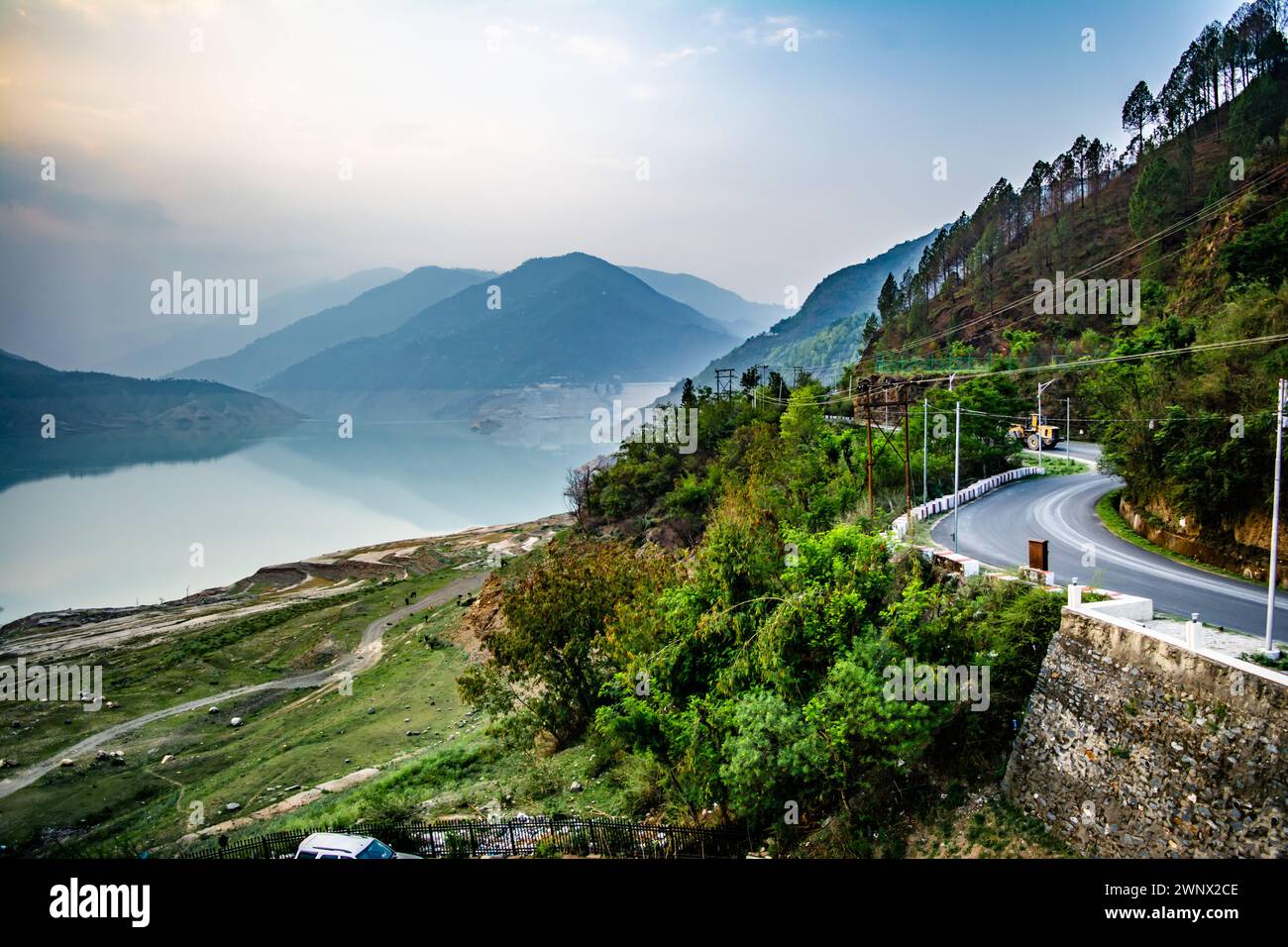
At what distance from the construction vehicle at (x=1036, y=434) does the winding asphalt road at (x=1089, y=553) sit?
485 inches

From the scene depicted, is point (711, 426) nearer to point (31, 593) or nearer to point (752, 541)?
point (752, 541)

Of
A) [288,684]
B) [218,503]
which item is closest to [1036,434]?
[288,684]

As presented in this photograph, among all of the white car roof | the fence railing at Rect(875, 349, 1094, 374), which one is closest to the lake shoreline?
the fence railing at Rect(875, 349, 1094, 374)

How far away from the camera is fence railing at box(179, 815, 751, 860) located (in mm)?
13672

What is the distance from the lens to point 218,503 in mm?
112500

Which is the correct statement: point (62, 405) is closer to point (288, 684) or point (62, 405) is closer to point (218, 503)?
point (218, 503)

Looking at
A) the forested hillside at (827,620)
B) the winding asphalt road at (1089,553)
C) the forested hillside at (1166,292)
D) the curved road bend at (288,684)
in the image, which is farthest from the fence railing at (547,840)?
the curved road bend at (288,684)

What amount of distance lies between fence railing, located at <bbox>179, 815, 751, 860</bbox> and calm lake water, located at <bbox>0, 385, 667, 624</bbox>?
62.8 metres

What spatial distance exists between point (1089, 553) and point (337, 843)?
19.2 meters

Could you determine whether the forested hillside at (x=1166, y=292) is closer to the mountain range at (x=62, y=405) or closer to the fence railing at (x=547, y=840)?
the fence railing at (x=547, y=840)

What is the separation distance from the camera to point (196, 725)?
31328mm

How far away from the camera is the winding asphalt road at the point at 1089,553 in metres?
13.6
